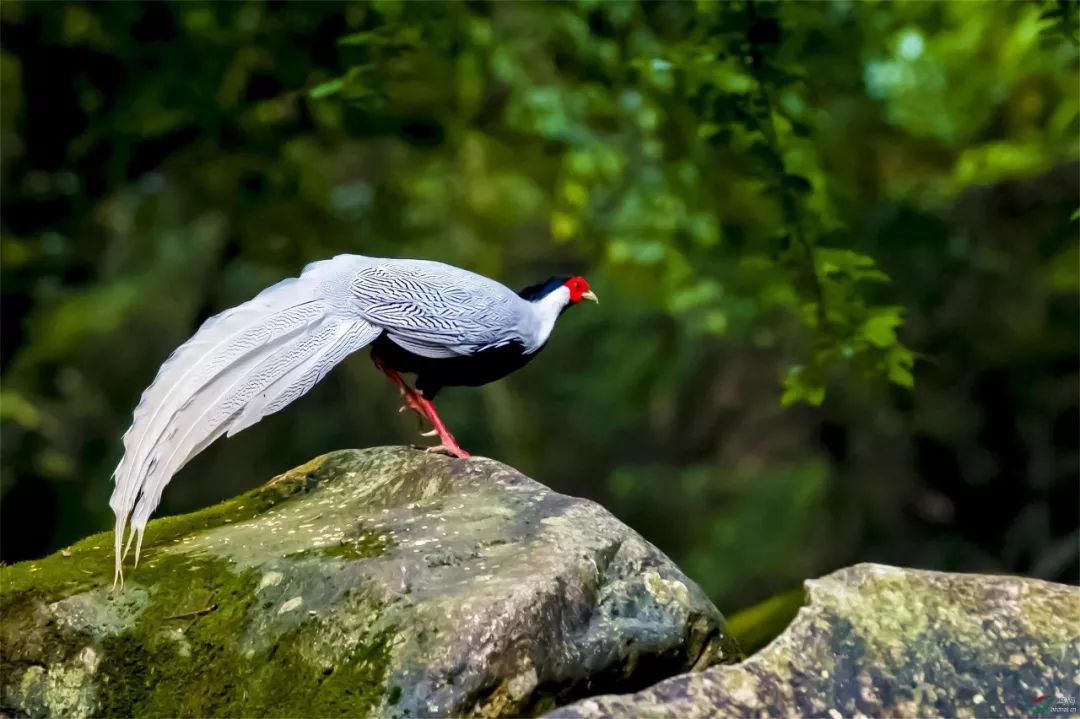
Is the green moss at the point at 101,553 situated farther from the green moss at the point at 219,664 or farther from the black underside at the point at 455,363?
the black underside at the point at 455,363

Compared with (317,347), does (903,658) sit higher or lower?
lower

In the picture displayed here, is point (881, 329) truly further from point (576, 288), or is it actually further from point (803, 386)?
point (576, 288)

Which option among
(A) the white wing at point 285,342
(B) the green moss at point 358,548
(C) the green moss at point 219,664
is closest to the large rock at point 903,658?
(C) the green moss at point 219,664

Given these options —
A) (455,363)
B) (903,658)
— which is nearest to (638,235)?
(455,363)

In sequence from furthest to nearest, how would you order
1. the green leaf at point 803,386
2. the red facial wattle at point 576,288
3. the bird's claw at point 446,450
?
the green leaf at point 803,386 < the red facial wattle at point 576,288 < the bird's claw at point 446,450

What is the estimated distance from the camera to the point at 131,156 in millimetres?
5730

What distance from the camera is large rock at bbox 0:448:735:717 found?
2.24 m

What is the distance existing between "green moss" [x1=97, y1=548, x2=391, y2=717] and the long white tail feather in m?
0.18

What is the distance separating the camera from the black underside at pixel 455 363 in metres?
3.04

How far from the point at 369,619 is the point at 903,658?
126 centimetres

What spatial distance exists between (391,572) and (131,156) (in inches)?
164

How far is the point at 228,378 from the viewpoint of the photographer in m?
2.65

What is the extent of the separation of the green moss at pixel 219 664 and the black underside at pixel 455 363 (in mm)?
798

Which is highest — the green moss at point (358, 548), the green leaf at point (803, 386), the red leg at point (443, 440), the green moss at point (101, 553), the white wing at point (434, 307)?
the white wing at point (434, 307)
